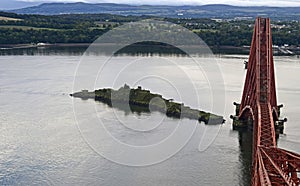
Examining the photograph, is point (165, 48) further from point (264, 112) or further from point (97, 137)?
point (264, 112)

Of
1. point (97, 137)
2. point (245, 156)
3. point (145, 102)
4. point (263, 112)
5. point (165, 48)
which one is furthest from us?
point (165, 48)

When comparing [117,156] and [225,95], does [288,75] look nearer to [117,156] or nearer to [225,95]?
Answer: [225,95]

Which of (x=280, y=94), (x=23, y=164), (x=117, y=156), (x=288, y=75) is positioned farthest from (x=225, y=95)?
(x=23, y=164)

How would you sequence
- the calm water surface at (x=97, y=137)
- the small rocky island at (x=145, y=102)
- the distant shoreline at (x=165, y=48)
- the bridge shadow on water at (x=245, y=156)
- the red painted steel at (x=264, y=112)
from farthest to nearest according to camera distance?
the distant shoreline at (x=165, y=48) < the small rocky island at (x=145, y=102) < the calm water surface at (x=97, y=137) < the bridge shadow on water at (x=245, y=156) < the red painted steel at (x=264, y=112)

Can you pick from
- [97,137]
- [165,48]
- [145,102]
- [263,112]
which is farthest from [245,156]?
[165,48]

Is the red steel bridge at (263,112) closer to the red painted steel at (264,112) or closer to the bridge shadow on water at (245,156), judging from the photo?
the red painted steel at (264,112)

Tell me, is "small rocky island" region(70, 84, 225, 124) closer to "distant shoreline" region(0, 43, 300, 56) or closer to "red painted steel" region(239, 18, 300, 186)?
"red painted steel" region(239, 18, 300, 186)

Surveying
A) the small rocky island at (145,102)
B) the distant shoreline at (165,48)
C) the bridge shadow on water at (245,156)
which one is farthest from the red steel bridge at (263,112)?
the distant shoreline at (165,48)
